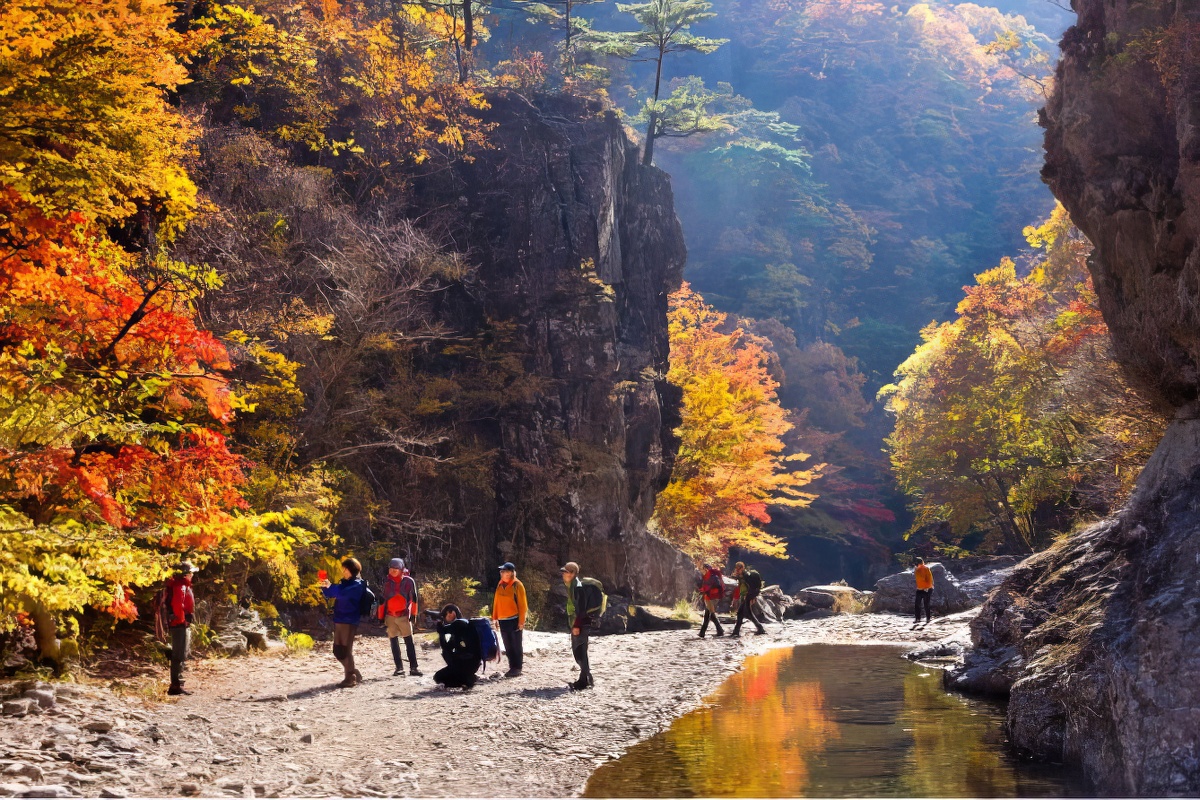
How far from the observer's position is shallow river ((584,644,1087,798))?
8.41m

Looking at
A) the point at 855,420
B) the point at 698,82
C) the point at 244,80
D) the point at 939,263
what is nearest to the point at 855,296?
the point at 939,263

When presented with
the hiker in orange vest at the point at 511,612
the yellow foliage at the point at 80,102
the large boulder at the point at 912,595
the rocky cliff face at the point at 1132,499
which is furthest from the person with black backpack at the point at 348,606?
the large boulder at the point at 912,595

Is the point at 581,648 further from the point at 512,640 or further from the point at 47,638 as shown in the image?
the point at 47,638

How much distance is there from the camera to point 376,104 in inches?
992

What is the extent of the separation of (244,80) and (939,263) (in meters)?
55.5

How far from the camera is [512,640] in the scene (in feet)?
44.6

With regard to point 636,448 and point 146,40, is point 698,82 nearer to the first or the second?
point 636,448

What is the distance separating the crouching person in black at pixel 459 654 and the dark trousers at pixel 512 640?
0.62 metres

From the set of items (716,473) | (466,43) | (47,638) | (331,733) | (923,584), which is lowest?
(331,733)

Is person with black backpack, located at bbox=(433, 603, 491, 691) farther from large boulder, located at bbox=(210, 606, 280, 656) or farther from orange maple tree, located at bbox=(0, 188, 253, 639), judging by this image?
large boulder, located at bbox=(210, 606, 280, 656)

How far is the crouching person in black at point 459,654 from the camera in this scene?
12570 millimetres

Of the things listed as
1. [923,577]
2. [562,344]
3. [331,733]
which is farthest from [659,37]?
[331,733]

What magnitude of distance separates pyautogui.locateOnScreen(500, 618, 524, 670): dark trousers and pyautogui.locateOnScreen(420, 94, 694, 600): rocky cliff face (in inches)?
421

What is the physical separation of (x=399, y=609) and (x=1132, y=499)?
10.00 meters
